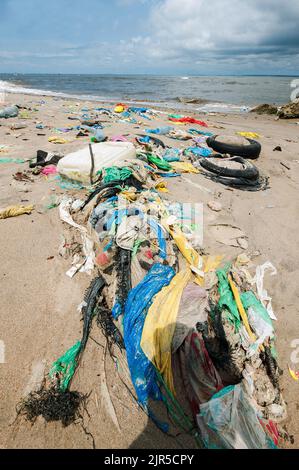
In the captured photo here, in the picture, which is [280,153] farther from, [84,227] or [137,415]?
[137,415]

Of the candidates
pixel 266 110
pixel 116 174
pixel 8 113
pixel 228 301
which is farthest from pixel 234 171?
pixel 266 110

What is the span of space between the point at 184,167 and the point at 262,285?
4055 mm

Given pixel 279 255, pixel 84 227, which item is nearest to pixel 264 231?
pixel 279 255

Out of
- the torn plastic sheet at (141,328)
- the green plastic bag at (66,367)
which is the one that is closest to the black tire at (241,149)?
the torn plastic sheet at (141,328)

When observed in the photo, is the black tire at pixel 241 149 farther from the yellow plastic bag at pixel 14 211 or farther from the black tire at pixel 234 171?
the yellow plastic bag at pixel 14 211

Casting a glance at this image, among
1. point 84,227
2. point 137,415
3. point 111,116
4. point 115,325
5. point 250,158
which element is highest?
point 111,116

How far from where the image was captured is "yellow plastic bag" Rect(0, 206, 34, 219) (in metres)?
4.36

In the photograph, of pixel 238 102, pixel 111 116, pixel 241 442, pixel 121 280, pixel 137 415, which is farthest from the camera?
pixel 238 102

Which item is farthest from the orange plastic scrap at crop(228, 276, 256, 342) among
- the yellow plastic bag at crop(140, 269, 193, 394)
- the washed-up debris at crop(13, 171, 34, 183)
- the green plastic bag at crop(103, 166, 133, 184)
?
the washed-up debris at crop(13, 171, 34, 183)

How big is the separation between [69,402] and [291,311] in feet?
8.92

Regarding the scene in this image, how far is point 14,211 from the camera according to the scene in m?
4.45

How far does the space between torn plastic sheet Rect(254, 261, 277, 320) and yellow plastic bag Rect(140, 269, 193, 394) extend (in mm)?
1130

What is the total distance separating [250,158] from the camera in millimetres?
7820

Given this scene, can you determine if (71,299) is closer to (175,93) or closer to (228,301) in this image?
(228,301)
